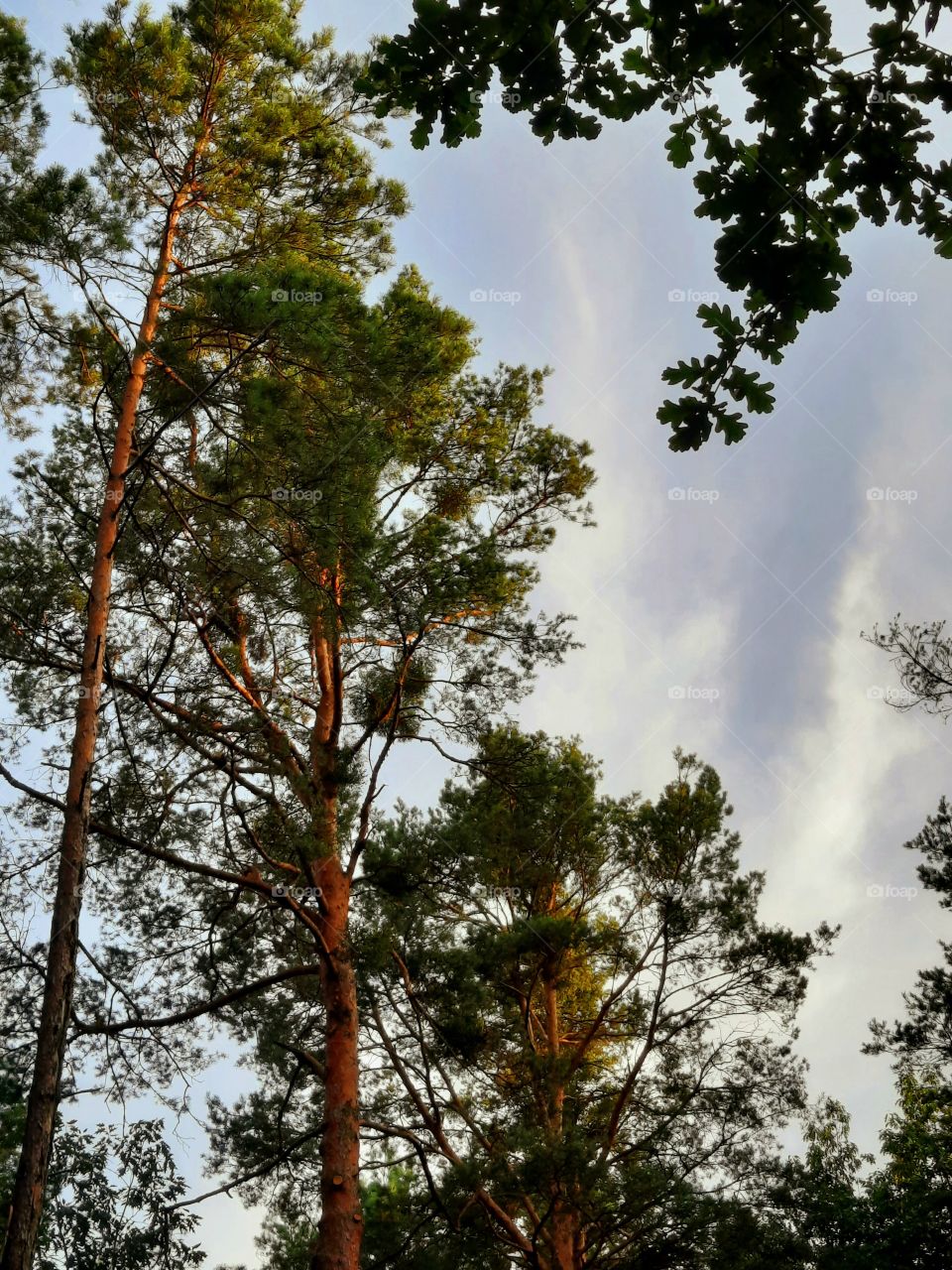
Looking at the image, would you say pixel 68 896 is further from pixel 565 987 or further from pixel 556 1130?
Answer: pixel 565 987

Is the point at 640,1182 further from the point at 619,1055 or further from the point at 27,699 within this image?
the point at 27,699

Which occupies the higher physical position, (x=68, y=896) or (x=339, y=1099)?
(x=68, y=896)

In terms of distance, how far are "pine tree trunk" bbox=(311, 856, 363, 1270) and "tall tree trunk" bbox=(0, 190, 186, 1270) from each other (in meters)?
3.33

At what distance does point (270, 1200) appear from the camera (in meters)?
11.2

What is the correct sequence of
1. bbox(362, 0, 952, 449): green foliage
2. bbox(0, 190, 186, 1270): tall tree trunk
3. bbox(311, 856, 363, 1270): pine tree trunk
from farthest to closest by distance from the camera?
bbox(311, 856, 363, 1270): pine tree trunk → bbox(0, 190, 186, 1270): tall tree trunk → bbox(362, 0, 952, 449): green foliage

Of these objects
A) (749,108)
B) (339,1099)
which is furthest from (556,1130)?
(749,108)

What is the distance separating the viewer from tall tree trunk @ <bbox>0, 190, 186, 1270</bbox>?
4.71 metres

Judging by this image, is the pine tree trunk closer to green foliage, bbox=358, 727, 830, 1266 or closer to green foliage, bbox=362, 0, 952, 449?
green foliage, bbox=358, 727, 830, 1266

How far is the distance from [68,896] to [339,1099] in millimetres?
3905

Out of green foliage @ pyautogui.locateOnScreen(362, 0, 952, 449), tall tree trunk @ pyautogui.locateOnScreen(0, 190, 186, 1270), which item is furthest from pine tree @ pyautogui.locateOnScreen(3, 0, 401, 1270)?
green foliage @ pyautogui.locateOnScreen(362, 0, 952, 449)

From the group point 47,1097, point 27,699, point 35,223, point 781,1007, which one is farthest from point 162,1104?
point 781,1007

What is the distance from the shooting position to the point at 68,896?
5.55 metres

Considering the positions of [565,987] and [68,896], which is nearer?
[68,896]

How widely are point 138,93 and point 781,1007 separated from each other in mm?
12513
